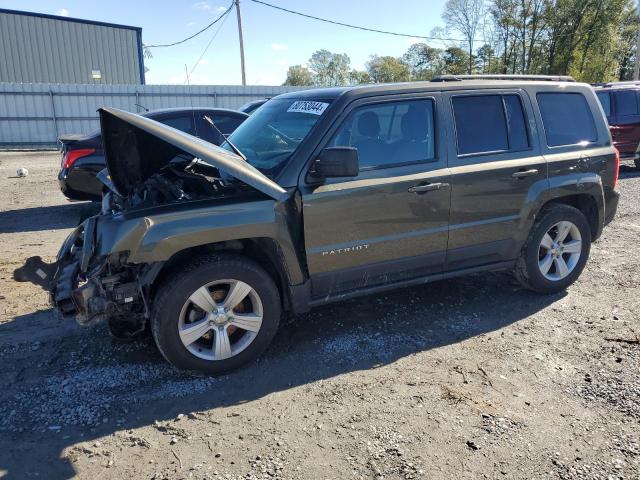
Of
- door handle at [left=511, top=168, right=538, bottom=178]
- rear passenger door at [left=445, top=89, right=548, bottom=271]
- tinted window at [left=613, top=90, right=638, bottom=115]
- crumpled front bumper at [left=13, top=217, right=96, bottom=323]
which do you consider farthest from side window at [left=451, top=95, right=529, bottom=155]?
tinted window at [left=613, top=90, right=638, bottom=115]

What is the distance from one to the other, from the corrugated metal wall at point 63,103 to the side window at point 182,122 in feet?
47.0

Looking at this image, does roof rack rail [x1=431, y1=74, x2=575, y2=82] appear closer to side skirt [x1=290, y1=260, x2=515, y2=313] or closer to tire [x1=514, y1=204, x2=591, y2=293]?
tire [x1=514, y1=204, x2=591, y2=293]

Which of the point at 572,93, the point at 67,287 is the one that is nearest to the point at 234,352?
the point at 67,287

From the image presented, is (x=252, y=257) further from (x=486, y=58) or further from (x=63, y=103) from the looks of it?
(x=486, y=58)

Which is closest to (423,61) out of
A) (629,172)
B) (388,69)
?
(388,69)

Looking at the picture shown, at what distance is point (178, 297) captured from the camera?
10.6ft

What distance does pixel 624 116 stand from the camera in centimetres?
1212

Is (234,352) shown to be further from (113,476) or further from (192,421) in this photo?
(113,476)

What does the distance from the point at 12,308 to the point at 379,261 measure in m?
3.34

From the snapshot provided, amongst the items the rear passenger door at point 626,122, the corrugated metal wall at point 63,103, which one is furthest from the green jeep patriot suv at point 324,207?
the corrugated metal wall at point 63,103

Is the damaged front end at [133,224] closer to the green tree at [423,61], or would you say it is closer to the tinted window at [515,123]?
the tinted window at [515,123]

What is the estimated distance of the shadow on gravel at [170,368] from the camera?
2885 millimetres

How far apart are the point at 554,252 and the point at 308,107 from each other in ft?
8.94

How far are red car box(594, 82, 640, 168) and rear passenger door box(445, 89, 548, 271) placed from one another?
30.0 ft
